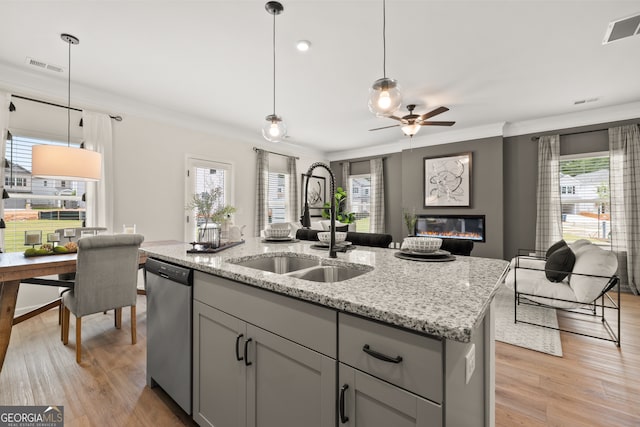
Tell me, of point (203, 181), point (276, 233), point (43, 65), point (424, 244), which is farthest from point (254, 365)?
point (203, 181)

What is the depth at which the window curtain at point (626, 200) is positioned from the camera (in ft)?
13.4

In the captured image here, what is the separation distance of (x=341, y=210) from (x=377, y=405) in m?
6.41

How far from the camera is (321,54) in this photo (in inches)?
111

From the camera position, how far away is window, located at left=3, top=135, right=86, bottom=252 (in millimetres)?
3125

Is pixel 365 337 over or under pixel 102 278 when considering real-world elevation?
over

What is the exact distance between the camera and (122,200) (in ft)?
12.8

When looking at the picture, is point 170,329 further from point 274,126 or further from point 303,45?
point 303,45

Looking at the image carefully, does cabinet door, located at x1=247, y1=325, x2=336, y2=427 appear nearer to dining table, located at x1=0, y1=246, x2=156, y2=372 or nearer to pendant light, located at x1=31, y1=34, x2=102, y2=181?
dining table, located at x1=0, y1=246, x2=156, y2=372

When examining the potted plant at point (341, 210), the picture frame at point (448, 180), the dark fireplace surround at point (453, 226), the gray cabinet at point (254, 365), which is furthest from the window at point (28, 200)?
the picture frame at point (448, 180)

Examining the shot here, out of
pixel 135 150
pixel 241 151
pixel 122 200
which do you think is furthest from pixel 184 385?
pixel 241 151

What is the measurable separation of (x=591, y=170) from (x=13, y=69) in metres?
7.72

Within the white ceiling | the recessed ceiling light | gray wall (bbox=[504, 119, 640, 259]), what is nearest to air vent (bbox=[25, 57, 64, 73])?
the white ceiling

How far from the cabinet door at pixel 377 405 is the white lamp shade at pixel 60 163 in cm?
293

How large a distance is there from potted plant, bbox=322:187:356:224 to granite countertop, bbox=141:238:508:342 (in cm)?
527
